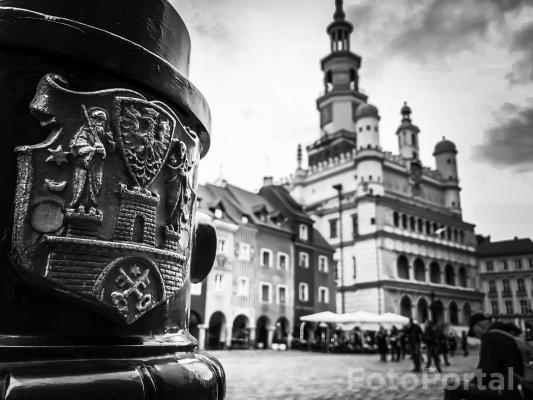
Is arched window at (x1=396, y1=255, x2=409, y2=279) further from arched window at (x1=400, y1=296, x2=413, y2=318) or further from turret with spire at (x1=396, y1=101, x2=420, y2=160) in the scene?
turret with spire at (x1=396, y1=101, x2=420, y2=160)

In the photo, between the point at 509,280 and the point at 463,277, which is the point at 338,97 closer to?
the point at 463,277

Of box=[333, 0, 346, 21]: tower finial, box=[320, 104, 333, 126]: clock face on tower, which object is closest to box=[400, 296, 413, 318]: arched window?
box=[320, 104, 333, 126]: clock face on tower

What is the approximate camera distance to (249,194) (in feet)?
123

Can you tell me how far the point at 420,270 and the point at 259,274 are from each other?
903 inches

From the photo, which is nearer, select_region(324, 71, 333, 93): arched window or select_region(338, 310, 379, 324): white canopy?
select_region(338, 310, 379, 324): white canopy

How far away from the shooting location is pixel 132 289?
159 cm

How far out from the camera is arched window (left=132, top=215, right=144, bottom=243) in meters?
1.71

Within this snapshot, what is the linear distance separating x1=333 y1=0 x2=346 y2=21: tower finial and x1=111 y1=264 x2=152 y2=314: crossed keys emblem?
6973 centimetres

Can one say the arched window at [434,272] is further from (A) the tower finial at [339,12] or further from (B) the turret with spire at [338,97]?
(A) the tower finial at [339,12]

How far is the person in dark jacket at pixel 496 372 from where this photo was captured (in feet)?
12.2

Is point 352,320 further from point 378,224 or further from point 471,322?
point 471,322

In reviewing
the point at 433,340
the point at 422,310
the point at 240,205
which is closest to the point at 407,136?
the point at 422,310

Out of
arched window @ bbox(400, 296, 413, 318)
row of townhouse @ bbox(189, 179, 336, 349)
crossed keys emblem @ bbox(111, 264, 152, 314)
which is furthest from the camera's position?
arched window @ bbox(400, 296, 413, 318)

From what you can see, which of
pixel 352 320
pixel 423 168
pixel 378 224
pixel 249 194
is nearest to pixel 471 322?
pixel 352 320
